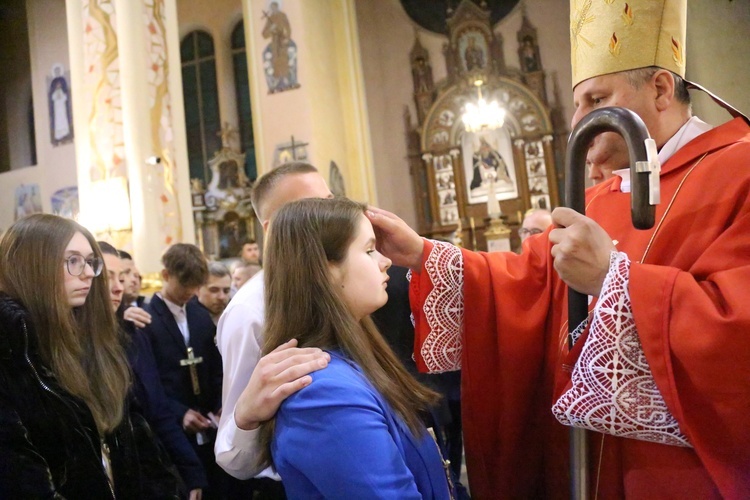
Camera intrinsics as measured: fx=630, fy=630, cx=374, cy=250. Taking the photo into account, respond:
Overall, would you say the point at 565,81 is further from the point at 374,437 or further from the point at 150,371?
the point at 374,437

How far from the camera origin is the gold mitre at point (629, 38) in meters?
1.64

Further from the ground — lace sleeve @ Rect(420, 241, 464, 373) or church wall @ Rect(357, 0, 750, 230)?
church wall @ Rect(357, 0, 750, 230)

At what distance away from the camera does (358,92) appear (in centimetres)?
1227

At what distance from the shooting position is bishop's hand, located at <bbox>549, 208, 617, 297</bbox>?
51.8 inches

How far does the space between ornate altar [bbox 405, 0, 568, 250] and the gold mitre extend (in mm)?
10582

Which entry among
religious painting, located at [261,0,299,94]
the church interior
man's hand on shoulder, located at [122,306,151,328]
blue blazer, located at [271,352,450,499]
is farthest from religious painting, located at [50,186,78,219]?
blue blazer, located at [271,352,450,499]

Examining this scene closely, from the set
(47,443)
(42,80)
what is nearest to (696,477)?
(47,443)

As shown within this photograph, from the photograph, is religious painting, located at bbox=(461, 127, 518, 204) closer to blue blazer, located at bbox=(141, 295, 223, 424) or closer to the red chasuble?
blue blazer, located at bbox=(141, 295, 223, 424)

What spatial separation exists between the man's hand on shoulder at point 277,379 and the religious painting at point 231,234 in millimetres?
11737

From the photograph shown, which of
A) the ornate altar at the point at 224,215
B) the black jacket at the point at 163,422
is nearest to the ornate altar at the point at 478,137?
the ornate altar at the point at 224,215

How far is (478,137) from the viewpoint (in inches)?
506

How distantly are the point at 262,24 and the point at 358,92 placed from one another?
2.82 m

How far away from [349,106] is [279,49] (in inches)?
97.5

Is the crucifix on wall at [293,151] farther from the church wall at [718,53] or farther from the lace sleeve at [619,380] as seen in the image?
the lace sleeve at [619,380]
